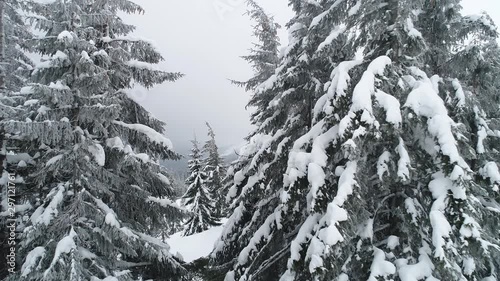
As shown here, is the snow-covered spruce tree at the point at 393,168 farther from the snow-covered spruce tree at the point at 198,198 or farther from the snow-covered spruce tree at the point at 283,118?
the snow-covered spruce tree at the point at 198,198

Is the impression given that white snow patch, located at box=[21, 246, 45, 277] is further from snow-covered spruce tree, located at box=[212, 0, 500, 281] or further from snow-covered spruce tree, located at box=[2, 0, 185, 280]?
snow-covered spruce tree, located at box=[212, 0, 500, 281]

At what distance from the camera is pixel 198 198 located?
32.7 m

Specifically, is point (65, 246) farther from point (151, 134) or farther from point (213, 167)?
point (213, 167)

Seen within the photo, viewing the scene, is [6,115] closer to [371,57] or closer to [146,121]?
[146,121]

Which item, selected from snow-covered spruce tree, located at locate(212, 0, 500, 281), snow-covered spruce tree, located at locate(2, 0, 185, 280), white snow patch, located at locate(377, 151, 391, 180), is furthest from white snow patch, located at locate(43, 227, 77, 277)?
white snow patch, located at locate(377, 151, 391, 180)

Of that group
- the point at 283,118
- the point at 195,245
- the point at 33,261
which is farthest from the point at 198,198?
the point at 33,261

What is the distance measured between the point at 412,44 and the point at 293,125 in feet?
14.4

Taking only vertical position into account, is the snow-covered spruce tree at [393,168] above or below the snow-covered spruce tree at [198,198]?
below

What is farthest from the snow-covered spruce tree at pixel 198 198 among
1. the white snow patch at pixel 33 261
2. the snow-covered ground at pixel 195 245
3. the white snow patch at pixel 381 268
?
the white snow patch at pixel 381 268

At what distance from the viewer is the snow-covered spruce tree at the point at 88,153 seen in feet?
22.2

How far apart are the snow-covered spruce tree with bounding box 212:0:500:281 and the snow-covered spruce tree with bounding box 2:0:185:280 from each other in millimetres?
4089

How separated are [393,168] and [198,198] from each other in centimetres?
2928

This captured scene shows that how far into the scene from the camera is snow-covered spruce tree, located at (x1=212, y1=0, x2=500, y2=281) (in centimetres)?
441

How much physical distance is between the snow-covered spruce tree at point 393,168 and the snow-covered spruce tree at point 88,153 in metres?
4.09
